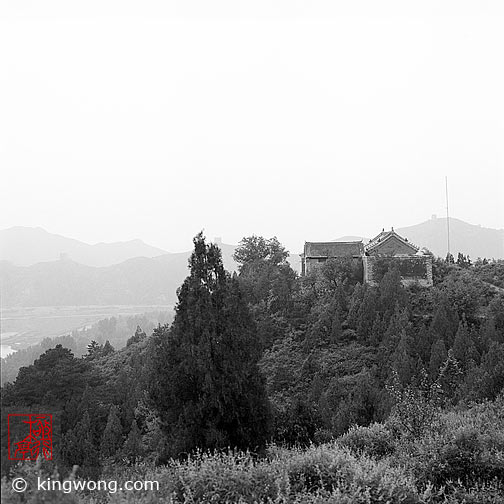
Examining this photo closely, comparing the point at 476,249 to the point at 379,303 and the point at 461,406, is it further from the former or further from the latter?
the point at 461,406

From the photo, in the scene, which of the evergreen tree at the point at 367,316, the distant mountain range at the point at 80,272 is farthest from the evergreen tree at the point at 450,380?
the distant mountain range at the point at 80,272

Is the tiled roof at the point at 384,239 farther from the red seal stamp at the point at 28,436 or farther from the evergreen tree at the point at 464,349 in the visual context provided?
the red seal stamp at the point at 28,436

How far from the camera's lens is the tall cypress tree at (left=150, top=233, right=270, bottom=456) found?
8.27m

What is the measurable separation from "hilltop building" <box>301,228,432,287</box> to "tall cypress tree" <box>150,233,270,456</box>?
688 inches

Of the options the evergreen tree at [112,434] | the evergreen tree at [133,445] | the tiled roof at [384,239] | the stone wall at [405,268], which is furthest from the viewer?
the tiled roof at [384,239]

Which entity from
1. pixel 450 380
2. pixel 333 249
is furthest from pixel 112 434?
pixel 333 249

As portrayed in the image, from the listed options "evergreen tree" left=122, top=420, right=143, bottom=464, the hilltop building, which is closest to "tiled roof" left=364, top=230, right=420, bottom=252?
the hilltop building

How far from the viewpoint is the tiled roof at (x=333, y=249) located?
28.2 meters

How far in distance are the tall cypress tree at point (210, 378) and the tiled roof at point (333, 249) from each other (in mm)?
19475

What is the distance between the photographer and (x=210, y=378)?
8289mm

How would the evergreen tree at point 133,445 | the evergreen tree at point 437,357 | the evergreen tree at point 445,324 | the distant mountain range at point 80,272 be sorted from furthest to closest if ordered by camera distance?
the evergreen tree at point 445,324 → the evergreen tree at point 437,357 → the evergreen tree at point 133,445 → the distant mountain range at point 80,272

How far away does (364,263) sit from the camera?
26.3 meters

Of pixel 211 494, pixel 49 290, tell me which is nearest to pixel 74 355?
pixel 49 290

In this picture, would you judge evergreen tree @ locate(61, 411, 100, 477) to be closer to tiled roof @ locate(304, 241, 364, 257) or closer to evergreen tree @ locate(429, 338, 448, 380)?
evergreen tree @ locate(429, 338, 448, 380)
